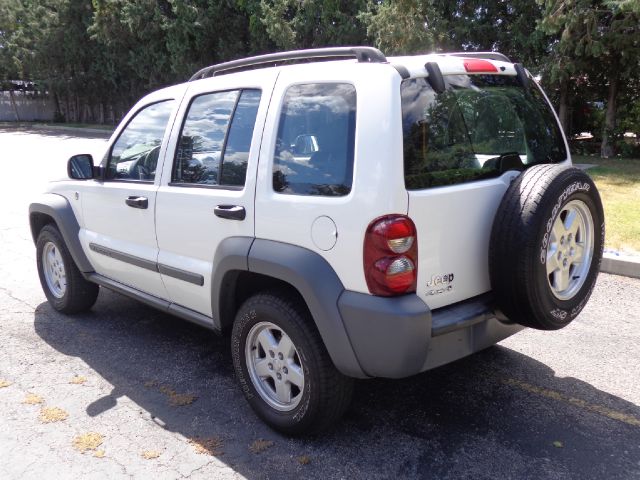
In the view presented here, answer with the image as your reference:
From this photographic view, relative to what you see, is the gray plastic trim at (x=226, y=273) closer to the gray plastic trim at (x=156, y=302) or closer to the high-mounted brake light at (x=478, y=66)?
the gray plastic trim at (x=156, y=302)

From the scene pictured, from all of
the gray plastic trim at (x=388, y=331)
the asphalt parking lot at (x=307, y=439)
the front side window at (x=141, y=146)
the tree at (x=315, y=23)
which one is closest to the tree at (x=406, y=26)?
the tree at (x=315, y=23)

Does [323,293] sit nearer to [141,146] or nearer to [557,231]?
[557,231]

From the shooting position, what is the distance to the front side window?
4.04 meters

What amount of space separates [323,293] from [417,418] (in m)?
1.10

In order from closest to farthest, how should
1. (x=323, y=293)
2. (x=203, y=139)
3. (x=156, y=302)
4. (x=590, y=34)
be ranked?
(x=323, y=293), (x=203, y=139), (x=156, y=302), (x=590, y=34)

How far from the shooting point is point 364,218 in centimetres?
269

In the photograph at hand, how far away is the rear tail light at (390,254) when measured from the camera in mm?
2670

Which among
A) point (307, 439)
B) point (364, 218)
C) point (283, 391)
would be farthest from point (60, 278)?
point (364, 218)

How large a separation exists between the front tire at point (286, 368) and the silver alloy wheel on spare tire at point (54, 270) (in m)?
2.40

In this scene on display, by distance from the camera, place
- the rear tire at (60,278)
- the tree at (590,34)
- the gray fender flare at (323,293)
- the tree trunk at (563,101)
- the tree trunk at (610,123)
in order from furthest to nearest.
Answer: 1. the tree trunk at (563,101)
2. the tree trunk at (610,123)
3. the tree at (590,34)
4. the rear tire at (60,278)
5. the gray fender flare at (323,293)

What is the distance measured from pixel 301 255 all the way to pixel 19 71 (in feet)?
124

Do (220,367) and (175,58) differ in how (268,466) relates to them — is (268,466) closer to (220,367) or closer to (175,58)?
(220,367)

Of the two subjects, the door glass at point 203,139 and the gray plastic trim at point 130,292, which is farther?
the gray plastic trim at point 130,292

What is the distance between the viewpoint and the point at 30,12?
107 feet
